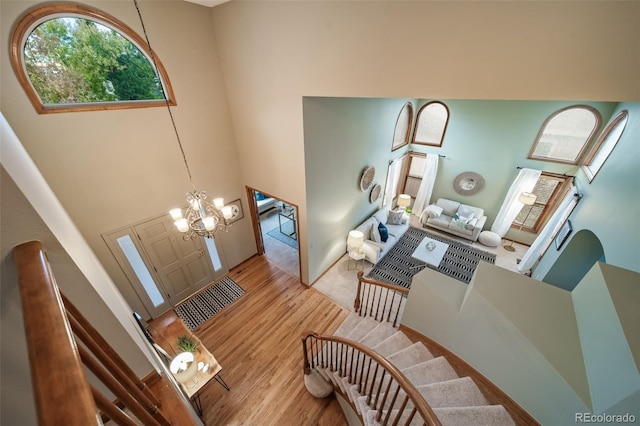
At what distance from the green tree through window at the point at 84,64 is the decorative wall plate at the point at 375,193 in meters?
4.69

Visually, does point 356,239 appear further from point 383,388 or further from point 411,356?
point 383,388

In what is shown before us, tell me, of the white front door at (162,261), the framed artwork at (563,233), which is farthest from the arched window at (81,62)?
the framed artwork at (563,233)

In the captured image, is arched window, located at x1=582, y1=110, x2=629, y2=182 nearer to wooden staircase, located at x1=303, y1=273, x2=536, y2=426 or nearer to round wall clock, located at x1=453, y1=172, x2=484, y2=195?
round wall clock, located at x1=453, y1=172, x2=484, y2=195

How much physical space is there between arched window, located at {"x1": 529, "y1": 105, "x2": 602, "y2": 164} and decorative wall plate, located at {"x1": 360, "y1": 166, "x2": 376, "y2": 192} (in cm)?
367

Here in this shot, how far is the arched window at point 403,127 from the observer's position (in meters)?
6.02

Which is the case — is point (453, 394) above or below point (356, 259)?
above

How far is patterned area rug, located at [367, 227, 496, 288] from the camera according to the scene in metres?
5.05

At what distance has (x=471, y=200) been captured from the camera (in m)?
6.50

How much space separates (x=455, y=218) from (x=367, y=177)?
295cm

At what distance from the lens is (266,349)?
358cm

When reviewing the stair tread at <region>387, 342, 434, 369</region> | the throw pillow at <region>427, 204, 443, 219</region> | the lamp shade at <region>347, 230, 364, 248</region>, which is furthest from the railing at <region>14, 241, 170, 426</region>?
the throw pillow at <region>427, 204, 443, 219</region>

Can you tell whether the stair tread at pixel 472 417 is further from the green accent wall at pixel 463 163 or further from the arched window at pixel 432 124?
the arched window at pixel 432 124

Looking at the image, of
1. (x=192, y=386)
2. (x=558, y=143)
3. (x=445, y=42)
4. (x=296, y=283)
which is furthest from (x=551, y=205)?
(x=192, y=386)

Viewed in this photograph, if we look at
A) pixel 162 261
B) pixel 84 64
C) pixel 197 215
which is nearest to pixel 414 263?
pixel 197 215
